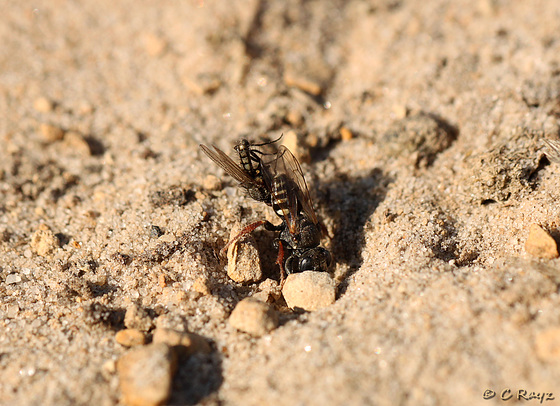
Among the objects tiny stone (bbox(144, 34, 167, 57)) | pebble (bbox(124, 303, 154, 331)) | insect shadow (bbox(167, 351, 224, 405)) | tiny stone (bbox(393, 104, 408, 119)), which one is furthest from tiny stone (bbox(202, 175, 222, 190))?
tiny stone (bbox(144, 34, 167, 57))

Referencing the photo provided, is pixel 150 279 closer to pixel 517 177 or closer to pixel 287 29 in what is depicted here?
pixel 517 177

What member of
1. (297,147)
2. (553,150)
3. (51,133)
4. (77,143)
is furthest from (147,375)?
(553,150)

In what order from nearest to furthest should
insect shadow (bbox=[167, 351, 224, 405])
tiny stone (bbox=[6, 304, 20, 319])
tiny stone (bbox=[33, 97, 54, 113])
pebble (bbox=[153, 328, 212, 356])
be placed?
insect shadow (bbox=[167, 351, 224, 405]) < pebble (bbox=[153, 328, 212, 356]) < tiny stone (bbox=[6, 304, 20, 319]) < tiny stone (bbox=[33, 97, 54, 113])

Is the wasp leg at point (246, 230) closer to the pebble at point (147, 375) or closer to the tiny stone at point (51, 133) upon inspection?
A: the pebble at point (147, 375)

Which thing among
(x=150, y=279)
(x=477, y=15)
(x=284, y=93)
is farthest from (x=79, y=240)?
(x=477, y=15)

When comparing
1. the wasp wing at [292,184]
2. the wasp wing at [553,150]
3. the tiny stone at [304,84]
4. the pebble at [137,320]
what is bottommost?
the pebble at [137,320]

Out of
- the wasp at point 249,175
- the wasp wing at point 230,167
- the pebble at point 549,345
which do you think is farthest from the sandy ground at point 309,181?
the wasp wing at point 230,167

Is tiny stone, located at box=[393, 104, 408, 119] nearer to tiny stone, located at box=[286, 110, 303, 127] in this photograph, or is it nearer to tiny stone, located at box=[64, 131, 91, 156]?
tiny stone, located at box=[286, 110, 303, 127]

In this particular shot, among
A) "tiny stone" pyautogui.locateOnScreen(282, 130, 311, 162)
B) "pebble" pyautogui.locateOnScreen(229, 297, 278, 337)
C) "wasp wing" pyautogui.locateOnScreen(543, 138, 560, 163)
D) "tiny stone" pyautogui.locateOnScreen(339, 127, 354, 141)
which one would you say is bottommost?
"pebble" pyautogui.locateOnScreen(229, 297, 278, 337)
